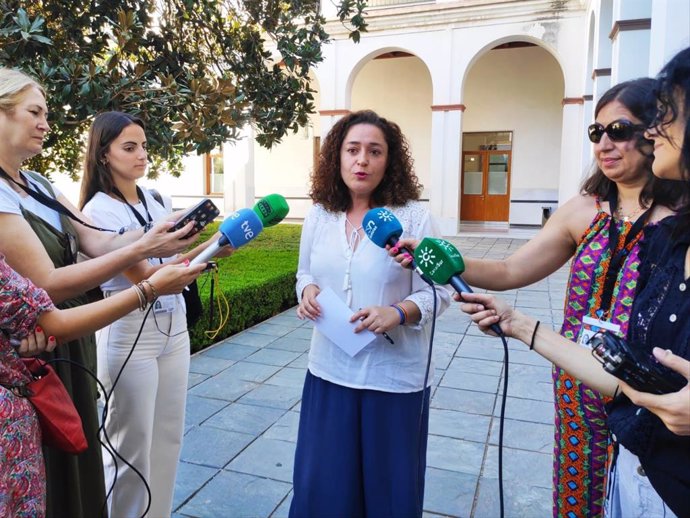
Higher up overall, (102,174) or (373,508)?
(102,174)

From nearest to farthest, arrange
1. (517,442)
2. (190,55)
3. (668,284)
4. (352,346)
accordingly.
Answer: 1. (668,284)
2. (352,346)
3. (517,442)
4. (190,55)

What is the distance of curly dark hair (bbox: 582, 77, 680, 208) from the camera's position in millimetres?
1603

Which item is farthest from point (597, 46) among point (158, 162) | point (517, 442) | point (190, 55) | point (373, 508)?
point (373, 508)

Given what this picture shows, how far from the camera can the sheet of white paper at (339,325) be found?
1806mm

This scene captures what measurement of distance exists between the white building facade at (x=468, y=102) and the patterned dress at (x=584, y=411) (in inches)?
375

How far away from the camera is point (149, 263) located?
2.15 meters

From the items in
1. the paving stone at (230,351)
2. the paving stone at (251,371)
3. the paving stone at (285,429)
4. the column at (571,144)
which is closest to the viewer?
the paving stone at (285,429)

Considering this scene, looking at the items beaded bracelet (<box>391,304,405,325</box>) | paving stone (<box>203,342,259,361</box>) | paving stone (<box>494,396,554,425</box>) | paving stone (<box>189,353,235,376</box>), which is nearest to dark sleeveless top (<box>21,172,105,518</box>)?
beaded bracelet (<box>391,304,405,325</box>)

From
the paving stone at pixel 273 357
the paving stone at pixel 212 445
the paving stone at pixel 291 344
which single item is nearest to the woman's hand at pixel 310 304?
the paving stone at pixel 212 445

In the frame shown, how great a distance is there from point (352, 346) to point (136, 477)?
1084mm

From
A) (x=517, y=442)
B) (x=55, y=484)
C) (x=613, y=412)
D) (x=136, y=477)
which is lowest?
(x=517, y=442)

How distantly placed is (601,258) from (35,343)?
168 cm

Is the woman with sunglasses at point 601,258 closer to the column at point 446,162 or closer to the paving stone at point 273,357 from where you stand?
the paving stone at point 273,357

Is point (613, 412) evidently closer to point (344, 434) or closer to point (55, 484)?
point (344, 434)
